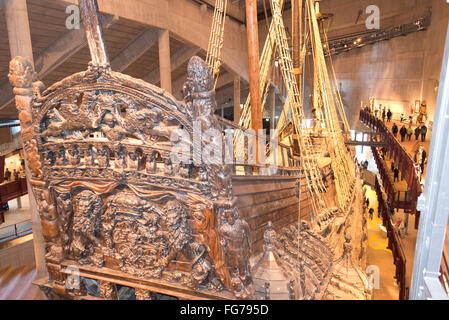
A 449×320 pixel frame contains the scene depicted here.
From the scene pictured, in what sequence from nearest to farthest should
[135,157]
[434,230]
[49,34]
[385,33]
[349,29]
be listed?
[434,230]
[135,157]
[49,34]
[385,33]
[349,29]

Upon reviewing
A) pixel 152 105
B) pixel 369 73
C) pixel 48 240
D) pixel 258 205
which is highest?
pixel 369 73

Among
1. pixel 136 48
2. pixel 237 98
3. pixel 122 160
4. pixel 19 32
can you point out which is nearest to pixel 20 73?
pixel 122 160

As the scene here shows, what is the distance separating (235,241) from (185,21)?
23.6 ft

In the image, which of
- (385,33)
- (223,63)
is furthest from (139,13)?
(385,33)

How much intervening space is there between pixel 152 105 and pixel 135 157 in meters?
0.27

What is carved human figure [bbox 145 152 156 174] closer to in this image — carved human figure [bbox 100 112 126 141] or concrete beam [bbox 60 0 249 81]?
carved human figure [bbox 100 112 126 141]

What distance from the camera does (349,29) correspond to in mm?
9414

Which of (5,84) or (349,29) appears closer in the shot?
(5,84)

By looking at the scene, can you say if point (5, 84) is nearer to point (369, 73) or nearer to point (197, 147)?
point (197, 147)

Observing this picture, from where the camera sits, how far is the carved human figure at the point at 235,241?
4.02ft

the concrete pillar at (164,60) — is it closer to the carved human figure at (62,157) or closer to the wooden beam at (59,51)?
the wooden beam at (59,51)

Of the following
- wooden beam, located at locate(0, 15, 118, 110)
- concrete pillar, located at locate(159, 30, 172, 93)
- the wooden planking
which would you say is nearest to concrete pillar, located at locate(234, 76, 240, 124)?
concrete pillar, located at locate(159, 30, 172, 93)

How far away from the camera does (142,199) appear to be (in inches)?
55.2

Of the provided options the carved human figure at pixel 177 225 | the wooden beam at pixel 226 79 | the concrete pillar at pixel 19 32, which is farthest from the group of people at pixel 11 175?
the wooden beam at pixel 226 79
